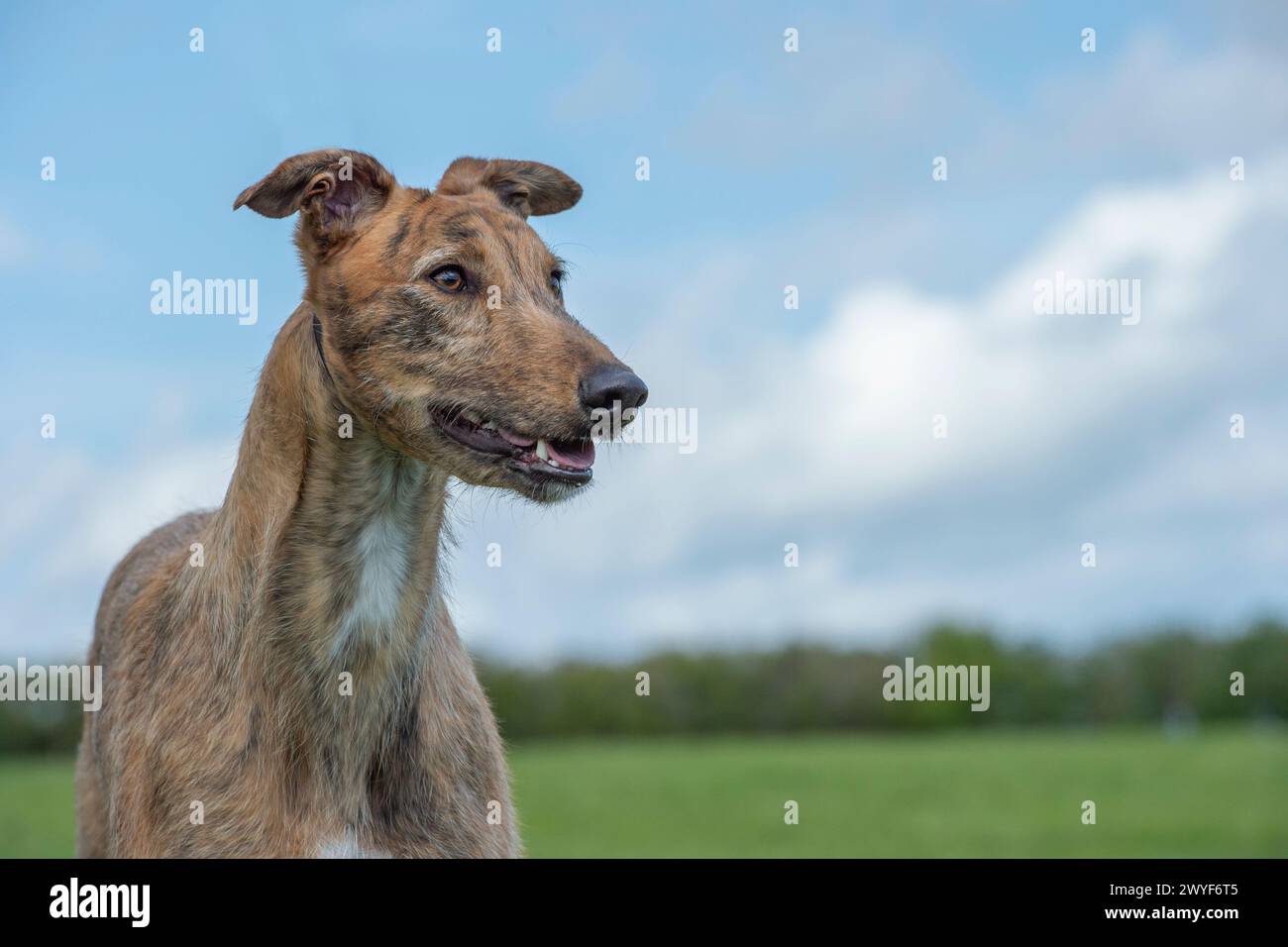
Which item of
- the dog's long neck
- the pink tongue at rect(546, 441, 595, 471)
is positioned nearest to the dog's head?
the pink tongue at rect(546, 441, 595, 471)

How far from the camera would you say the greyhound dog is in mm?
7367

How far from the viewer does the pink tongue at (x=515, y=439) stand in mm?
7406

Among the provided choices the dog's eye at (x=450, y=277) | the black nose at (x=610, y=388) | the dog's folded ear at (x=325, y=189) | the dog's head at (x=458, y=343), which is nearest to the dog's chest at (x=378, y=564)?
the dog's head at (x=458, y=343)

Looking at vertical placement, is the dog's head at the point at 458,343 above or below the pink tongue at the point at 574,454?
above

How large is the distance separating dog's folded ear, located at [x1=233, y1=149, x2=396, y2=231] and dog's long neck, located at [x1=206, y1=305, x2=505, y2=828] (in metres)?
0.73

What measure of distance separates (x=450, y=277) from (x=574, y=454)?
1257 mm

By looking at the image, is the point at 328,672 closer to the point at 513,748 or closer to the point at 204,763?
the point at 204,763

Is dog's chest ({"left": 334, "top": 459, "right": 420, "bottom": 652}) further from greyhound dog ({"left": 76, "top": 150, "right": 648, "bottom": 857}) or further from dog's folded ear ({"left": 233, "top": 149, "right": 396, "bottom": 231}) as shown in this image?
dog's folded ear ({"left": 233, "top": 149, "right": 396, "bottom": 231})

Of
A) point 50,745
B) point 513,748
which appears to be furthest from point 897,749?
point 513,748

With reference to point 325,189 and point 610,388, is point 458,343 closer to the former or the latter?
point 610,388

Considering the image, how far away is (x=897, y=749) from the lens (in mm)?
66375

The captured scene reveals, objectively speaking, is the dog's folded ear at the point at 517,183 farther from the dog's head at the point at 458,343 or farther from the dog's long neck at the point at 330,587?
the dog's long neck at the point at 330,587

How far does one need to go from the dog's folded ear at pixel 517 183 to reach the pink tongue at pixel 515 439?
6.10 ft
